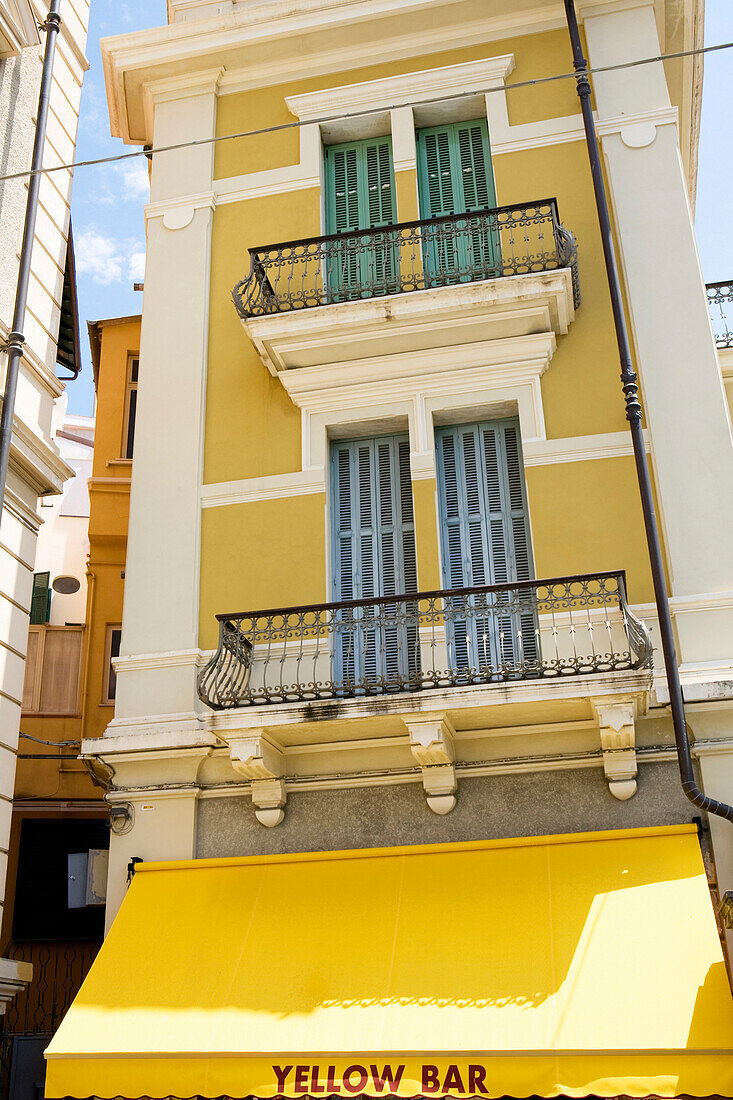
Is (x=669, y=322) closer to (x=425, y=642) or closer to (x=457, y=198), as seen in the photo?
(x=457, y=198)

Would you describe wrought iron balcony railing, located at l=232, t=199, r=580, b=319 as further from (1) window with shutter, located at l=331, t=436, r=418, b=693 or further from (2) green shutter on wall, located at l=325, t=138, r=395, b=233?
(1) window with shutter, located at l=331, t=436, r=418, b=693

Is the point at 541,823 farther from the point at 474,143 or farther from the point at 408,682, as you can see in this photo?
the point at 474,143

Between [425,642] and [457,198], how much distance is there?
517cm

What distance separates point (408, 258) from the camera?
11266 millimetres

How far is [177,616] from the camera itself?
10445mm

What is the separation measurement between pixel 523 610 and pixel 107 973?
4.50 m

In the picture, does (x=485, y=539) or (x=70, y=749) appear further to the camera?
(x=70, y=749)

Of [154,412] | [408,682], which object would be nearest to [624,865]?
[408,682]

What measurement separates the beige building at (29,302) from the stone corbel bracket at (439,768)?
3.52m

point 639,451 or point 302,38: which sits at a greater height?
point 302,38

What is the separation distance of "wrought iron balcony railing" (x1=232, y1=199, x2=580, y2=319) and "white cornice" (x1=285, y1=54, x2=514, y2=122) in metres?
1.66

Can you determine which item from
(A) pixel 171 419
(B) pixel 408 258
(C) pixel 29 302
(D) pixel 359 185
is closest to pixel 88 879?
(A) pixel 171 419

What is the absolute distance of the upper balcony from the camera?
1041cm

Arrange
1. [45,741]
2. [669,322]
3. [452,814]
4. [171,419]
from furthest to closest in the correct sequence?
[45,741]
[171,419]
[669,322]
[452,814]
